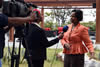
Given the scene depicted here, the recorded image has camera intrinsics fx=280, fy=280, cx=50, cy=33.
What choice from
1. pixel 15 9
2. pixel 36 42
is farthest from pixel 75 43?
pixel 15 9

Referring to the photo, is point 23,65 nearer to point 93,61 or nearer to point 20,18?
point 93,61

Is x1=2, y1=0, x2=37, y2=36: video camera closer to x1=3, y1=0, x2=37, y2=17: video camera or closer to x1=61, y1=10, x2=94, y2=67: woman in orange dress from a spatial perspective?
x1=3, y1=0, x2=37, y2=17: video camera

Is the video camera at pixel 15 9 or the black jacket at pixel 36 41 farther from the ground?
the video camera at pixel 15 9

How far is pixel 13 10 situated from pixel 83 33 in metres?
2.03

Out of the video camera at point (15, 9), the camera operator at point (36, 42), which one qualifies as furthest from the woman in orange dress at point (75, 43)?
the video camera at point (15, 9)

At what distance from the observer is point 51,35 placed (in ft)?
71.9

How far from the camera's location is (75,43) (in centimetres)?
438

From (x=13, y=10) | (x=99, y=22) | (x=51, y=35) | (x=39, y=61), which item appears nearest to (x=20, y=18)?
(x=13, y=10)

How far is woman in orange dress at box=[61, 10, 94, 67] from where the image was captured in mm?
4344

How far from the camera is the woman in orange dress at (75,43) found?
4.34 m

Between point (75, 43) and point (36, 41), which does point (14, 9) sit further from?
point (75, 43)

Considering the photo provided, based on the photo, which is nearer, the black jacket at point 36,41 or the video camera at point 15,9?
the video camera at point 15,9

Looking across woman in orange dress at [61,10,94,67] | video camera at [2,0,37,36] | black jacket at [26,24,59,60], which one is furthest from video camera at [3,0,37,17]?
woman in orange dress at [61,10,94,67]

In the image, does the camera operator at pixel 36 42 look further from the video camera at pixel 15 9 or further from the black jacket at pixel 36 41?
the video camera at pixel 15 9
